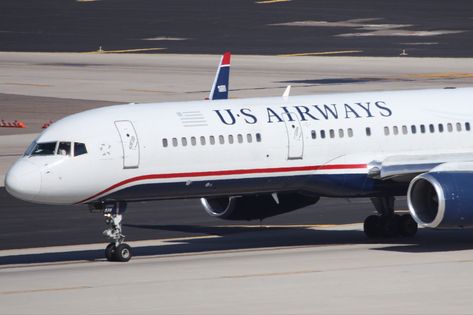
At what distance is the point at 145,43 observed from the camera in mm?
121250

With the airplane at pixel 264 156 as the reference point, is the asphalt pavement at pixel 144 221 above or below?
A: below

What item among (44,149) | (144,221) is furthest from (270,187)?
(144,221)

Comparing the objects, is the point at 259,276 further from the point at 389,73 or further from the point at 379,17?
the point at 379,17

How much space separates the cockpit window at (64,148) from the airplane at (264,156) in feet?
0.08

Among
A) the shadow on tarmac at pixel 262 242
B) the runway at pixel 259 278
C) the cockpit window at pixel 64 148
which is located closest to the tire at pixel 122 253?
the runway at pixel 259 278

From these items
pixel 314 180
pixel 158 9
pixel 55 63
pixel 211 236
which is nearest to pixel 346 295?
pixel 314 180

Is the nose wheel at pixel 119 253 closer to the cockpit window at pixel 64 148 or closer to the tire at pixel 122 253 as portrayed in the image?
the tire at pixel 122 253

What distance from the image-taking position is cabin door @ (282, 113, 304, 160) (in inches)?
1565

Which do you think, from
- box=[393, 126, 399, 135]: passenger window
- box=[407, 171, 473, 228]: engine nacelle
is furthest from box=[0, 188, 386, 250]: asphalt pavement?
box=[407, 171, 473, 228]: engine nacelle

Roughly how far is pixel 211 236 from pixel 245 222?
12.0 feet

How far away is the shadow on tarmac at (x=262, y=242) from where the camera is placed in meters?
39.9

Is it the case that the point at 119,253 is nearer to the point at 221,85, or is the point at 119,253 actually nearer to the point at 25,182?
the point at 25,182

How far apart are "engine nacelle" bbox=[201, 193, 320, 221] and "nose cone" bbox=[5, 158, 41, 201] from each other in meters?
7.03

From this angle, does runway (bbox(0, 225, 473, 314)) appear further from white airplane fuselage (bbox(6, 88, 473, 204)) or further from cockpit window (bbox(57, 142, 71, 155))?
cockpit window (bbox(57, 142, 71, 155))
